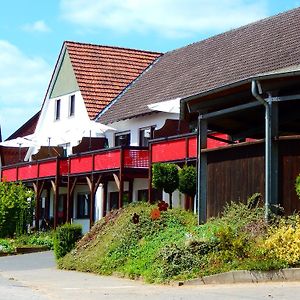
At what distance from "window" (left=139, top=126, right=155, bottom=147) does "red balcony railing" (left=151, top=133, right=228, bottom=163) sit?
507cm

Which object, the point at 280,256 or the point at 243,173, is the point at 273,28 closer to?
the point at 243,173

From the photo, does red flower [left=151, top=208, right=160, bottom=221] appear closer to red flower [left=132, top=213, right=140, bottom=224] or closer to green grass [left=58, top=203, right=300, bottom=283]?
green grass [left=58, top=203, right=300, bottom=283]

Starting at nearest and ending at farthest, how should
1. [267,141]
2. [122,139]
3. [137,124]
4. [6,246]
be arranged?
1. [267,141]
2. [6,246]
3. [137,124]
4. [122,139]

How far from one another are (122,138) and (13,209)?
6.25 m

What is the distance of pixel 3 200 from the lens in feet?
125

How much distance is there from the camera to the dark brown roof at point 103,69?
42.8 metres

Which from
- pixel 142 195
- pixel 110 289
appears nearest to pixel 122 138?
pixel 142 195

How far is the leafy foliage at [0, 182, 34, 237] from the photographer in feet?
125

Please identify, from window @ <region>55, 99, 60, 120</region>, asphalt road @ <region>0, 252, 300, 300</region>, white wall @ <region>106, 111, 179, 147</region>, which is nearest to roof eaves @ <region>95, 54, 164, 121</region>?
white wall @ <region>106, 111, 179, 147</region>

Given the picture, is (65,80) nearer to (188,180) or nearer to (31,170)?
(31,170)

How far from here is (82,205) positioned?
43812 mm

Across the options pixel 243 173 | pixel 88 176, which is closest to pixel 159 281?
pixel 243 173

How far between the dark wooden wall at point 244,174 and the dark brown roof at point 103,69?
21.5 metres

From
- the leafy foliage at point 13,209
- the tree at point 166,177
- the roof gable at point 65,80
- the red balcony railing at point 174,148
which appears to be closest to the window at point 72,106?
the roof gable at point 65,80
